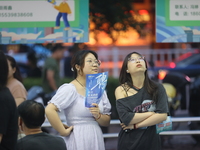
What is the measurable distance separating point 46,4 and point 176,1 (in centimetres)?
182

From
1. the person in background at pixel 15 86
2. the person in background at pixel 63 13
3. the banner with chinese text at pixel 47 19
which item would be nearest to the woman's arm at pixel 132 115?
the person in background at pixel 15 86

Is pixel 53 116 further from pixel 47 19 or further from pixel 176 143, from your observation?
pixel 176 143

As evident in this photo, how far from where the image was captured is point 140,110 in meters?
4.39

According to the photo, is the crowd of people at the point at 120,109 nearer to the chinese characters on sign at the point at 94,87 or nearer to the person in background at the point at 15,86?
the chinese characters on sign at the point at 94,87

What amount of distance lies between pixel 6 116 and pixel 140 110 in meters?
1.60

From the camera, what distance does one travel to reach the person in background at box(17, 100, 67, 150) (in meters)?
3.42

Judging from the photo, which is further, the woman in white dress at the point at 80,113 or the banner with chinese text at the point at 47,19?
the banner with chinese text at the point at 47,19

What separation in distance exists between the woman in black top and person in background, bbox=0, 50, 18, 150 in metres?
1.32

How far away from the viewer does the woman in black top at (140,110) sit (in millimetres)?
4324

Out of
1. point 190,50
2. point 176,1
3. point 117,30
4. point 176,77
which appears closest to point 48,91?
point 117,30

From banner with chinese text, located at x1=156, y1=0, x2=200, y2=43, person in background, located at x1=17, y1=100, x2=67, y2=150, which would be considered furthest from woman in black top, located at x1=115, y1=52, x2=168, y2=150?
banner with chinese text, located at x1=156, y1=0, x2=200, y2=43

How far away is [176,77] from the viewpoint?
883cm

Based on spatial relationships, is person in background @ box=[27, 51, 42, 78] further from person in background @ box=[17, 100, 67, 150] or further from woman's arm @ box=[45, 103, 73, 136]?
person in background @ box=[17, 100, 67, 150]

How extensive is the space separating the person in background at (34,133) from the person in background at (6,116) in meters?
0.09
